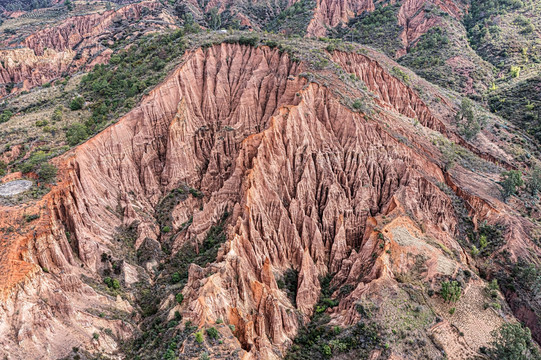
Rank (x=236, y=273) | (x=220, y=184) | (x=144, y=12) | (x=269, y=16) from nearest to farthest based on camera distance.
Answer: (x=236, y=273), (x=220, y=184), (x=144, y=12), (x=269, y=16)

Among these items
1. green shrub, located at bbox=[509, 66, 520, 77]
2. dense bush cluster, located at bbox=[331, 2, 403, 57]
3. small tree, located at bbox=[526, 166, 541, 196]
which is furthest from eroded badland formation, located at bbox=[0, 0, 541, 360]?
dense bush cluster, located at bbox=[331, 2, 403, 57]

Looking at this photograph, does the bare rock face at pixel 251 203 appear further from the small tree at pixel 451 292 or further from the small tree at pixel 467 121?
the small tree at pixel 467 121

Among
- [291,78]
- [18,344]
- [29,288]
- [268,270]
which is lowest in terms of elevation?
[268,270]

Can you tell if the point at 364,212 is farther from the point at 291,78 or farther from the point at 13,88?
the point at 13,88

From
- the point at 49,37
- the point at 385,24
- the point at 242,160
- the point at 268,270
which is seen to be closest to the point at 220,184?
the point at 242,160

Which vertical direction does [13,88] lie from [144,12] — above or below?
below

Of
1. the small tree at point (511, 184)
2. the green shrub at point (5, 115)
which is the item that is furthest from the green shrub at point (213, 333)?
the green shrub at point (5, 115)

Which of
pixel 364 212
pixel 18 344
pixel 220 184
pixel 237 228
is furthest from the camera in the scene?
pixel 220 184

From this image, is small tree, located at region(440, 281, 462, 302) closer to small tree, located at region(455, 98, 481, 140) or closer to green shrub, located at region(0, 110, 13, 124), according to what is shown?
small tree, located at region(455, 98, 481, 140)

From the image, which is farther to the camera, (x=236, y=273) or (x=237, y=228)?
(x=237, y=228)
